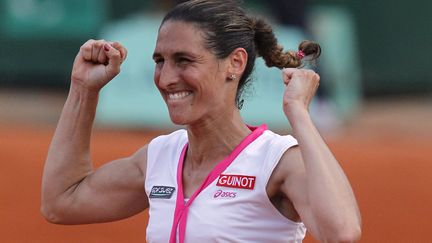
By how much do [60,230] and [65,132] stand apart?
2142 mm

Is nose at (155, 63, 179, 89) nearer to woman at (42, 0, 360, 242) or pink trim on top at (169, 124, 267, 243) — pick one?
woman at (42, 0, 360, 242)

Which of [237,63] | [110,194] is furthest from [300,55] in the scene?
[110,194]

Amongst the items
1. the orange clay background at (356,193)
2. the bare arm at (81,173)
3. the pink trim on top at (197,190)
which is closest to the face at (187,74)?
the pink trim on top at (197,190)

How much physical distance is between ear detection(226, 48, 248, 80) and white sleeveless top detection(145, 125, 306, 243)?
0.67 feet

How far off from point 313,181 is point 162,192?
613 mm

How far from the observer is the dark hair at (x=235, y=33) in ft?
12.4

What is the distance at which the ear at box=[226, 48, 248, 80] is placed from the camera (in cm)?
381

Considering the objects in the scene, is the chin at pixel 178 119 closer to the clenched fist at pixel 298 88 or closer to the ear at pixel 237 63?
the ear at pixel 237 63

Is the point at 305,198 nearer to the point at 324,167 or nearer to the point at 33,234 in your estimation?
the point at 324,167

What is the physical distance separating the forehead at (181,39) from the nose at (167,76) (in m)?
0.05

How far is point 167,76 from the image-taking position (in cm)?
372

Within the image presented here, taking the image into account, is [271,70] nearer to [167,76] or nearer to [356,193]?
[356,193]

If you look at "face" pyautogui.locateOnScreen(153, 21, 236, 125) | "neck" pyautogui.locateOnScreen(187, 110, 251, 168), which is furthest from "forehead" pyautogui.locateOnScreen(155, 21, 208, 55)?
"neck" pyautogui.locateOnScreen(187, 110, 251, 168)

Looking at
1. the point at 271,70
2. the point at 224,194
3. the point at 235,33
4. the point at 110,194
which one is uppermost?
the point at 235,33
